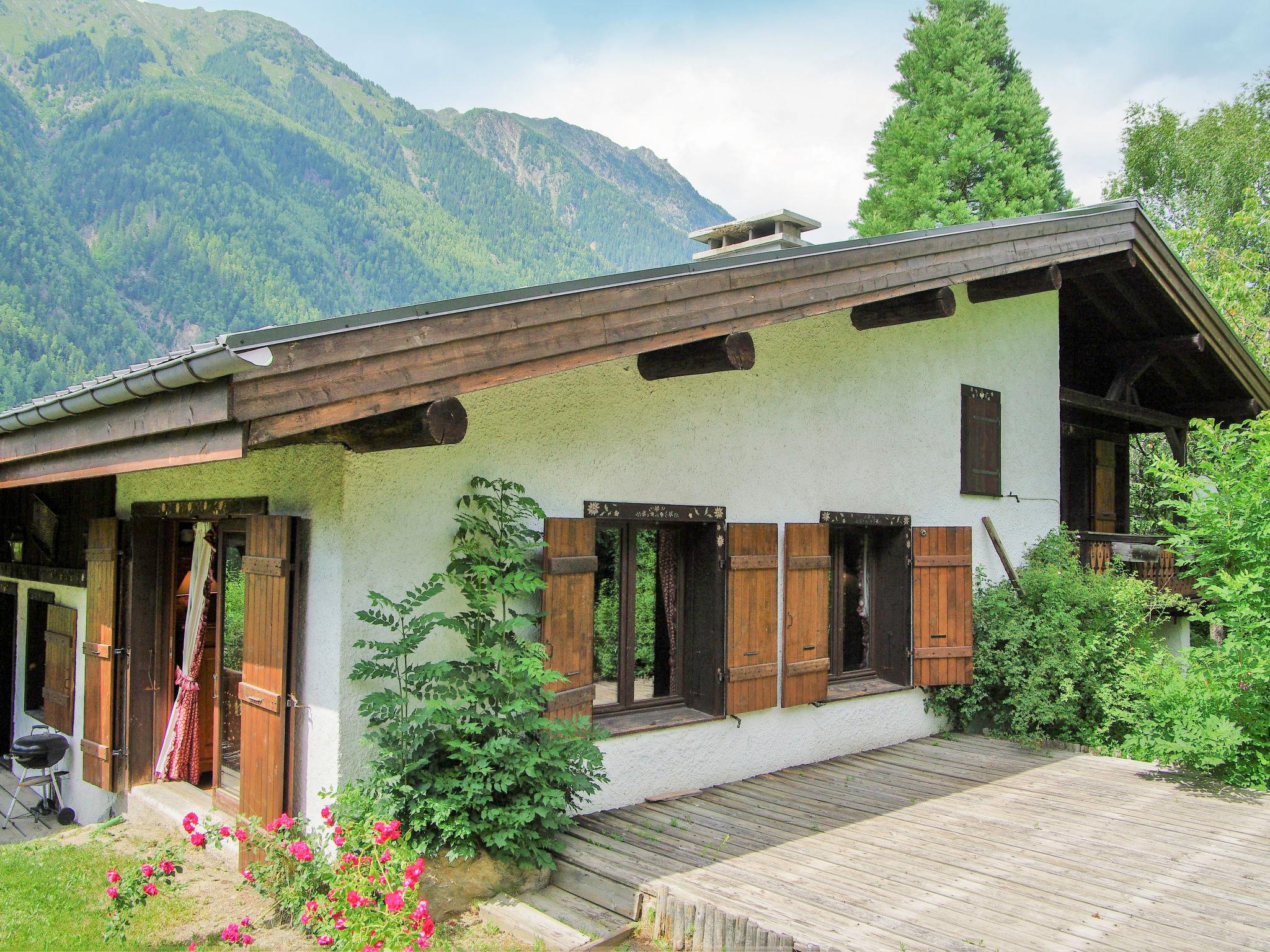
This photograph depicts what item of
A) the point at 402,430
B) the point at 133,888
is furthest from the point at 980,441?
the point at 133,888

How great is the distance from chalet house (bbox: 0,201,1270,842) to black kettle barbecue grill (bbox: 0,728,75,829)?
170mm

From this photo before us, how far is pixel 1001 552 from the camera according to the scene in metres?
7.59

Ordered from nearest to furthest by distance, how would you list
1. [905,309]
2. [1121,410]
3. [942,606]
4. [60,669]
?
[905,309], [60,669], [942,606], [1121,410]

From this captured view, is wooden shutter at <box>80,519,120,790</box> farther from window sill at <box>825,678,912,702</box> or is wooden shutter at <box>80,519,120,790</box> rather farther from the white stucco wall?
window sill at <box>825,678,912,702</box>

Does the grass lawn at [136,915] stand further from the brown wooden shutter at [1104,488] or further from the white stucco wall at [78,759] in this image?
the brown wooden shutter at [1104,488]

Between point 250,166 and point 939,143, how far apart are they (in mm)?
60494

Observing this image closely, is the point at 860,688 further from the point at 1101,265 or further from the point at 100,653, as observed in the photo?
the point at 100,653

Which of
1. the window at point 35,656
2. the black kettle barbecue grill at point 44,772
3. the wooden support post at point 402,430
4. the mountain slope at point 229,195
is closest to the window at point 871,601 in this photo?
the wooden support post at point 402,430

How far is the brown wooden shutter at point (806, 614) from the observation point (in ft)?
19.5

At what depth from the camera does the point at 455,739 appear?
391cm

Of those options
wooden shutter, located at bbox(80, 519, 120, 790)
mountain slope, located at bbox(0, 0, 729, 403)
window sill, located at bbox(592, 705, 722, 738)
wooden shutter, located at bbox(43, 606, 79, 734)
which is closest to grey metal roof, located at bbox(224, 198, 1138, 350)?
window sill, located at bbox(592, 705, 722, 738)

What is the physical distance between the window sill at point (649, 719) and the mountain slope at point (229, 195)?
38.4 meters

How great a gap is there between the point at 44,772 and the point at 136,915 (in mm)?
3722

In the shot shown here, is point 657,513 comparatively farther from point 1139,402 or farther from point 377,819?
point 1139,402
